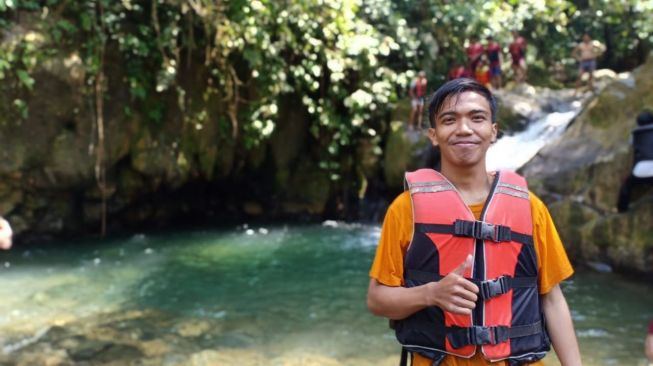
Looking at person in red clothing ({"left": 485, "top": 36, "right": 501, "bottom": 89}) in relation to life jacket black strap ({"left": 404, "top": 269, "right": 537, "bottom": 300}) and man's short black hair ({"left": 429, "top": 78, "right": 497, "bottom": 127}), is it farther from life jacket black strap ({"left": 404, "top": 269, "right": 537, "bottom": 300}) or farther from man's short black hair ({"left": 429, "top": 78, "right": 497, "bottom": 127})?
life jacket black strap ({"left": 404, "top": 269, "right": 537, "bottom": 300})

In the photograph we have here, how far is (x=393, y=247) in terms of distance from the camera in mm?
1772

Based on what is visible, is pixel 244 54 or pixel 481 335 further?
pixel 244 54

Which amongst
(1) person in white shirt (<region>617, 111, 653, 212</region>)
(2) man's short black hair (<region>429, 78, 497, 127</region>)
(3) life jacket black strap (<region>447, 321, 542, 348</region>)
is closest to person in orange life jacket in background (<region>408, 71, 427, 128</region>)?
(1) person in white shirt (<region>617, 111, 653, 212</region>)

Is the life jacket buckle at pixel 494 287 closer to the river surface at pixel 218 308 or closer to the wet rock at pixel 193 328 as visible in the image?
the river surface at pixel 218 308

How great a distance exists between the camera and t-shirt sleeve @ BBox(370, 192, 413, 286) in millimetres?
1765

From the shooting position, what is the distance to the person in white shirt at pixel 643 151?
6043 millimetres

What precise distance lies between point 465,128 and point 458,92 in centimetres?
12

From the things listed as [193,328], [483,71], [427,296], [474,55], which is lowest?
[193,328]

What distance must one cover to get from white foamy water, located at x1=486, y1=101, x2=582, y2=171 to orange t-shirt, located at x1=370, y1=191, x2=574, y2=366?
303 inches

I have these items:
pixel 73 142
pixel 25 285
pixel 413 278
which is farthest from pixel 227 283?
pixel 413 278

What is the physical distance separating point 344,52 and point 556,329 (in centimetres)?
961

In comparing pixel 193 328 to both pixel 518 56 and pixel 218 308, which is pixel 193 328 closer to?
pixel 218 308

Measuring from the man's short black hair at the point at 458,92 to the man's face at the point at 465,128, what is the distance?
13mm

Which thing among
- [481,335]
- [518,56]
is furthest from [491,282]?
[518,56]
